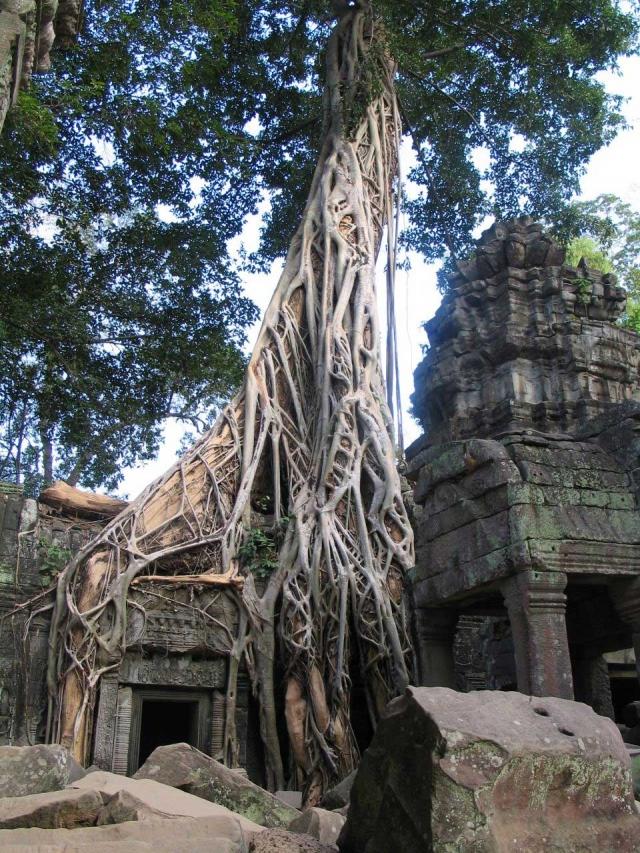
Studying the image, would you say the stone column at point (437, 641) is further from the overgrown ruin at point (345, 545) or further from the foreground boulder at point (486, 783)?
the foreground boulder at point (486, 783)

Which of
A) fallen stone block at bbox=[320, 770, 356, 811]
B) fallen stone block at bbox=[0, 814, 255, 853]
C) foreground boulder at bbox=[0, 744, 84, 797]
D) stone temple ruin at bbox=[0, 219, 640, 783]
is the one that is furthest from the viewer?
stone temple ruin at bbox=[0, 219, 640, 783]

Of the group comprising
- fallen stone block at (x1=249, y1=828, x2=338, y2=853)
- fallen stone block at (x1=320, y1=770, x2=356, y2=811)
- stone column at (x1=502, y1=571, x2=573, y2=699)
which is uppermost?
stone column at (x1=502, y1=571, x2=573, y2=699)

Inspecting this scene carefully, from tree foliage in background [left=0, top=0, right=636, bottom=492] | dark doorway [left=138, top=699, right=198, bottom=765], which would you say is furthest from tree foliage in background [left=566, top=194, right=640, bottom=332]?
dark doorway [left=138, top=699, right=198, bottom=765]

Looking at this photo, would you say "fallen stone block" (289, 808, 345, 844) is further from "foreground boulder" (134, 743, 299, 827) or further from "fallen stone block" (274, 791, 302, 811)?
"fallen stone block" (274, 791, 302, 811)

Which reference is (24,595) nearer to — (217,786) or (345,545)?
(345,545)

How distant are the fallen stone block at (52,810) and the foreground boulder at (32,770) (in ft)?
0.62

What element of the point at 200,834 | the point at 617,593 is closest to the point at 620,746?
the point at 200,834

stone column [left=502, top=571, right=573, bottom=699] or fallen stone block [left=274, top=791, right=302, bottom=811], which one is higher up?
stone column [left=502, top=571, right=573, bottom=699]

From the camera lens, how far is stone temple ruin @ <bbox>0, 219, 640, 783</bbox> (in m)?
4.42

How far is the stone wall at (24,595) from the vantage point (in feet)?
21.2

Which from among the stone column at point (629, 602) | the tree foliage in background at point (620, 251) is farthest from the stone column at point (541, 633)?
the tree foliage in background at point (620, 251)

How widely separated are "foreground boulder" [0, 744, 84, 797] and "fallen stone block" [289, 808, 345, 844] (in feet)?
2.90

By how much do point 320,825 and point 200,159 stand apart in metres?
8.98

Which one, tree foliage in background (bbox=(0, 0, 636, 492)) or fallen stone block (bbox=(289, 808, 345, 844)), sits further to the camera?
tree foliage in background (bbox=(0, 0, 636, 492))
